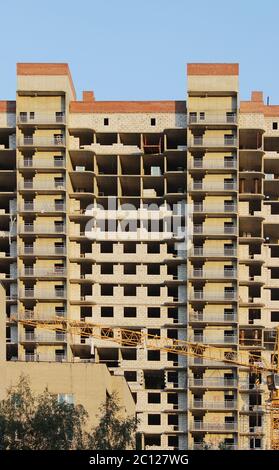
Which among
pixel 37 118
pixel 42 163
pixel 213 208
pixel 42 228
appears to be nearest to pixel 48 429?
pixel 42 228

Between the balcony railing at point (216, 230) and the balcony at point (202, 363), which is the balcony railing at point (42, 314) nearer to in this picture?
the balcony at point (202, 363)

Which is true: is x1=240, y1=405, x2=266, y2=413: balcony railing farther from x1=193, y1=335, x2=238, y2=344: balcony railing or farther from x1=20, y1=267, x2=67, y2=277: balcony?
x1=20, y1=267, x2=67, y2=277: balcony

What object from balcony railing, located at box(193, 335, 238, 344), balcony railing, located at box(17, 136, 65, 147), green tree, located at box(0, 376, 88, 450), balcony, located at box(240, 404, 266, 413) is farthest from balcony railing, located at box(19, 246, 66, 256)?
green tree, located at box(0, 376, 88, 450)

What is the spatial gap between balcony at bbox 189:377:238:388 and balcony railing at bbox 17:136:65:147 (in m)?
31.0

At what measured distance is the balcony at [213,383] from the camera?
551 ft

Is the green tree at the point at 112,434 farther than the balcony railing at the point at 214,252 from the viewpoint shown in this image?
No

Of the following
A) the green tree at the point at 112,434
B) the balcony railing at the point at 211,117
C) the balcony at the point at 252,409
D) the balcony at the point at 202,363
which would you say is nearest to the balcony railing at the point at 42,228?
the balcony railing at the point at 211,117

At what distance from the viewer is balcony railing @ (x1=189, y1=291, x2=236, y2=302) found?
170m

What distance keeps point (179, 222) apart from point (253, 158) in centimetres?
1145

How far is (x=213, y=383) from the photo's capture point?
16800 cm

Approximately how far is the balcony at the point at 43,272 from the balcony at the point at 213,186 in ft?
57.9

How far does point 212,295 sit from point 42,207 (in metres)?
21.8

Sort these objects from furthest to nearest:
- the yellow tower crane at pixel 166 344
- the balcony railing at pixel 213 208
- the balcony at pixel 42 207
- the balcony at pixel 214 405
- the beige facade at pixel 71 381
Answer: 1. the balcony railing at pixel 213 208
2. the balcony at pixel 42 207
3. the yellow tower crane at pixel 166 344
4. the balcony at pixel 214 405
5. the beige facade at pixel 71 381

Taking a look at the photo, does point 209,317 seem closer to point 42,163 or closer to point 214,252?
point 214,252
